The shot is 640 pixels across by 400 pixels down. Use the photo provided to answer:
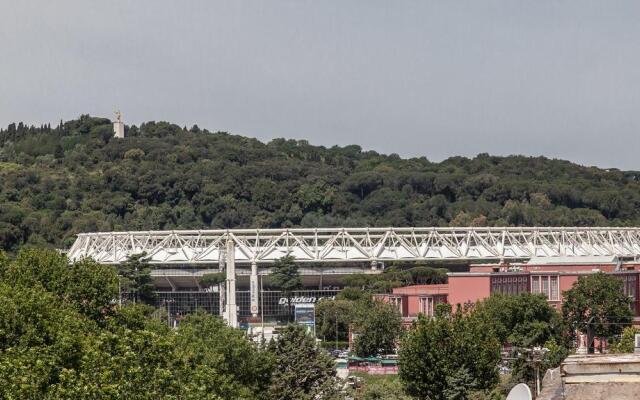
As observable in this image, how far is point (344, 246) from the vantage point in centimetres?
17450

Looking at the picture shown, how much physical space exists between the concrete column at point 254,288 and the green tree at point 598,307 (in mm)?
48437

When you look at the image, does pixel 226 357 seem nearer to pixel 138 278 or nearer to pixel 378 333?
pixel 378 333

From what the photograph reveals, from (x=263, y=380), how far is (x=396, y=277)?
85.8 meters

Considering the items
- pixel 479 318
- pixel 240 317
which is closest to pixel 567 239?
pixel 240 317

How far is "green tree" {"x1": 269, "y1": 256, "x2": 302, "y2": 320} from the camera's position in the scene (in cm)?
16662

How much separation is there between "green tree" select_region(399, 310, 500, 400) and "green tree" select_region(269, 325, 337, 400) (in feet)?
11.6

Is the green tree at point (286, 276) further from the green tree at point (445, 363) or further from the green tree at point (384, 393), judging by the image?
the green tree at point (445, 363)

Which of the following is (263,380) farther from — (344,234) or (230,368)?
(344,234)

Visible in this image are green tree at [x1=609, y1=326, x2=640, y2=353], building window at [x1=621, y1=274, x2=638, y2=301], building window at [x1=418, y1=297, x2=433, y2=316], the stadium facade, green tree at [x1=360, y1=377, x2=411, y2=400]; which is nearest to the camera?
green tree at [x1=360, y1=377, x2=411, y2=400]

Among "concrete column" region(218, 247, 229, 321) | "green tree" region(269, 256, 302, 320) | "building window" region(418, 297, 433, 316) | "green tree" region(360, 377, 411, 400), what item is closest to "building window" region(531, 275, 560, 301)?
"building window" region(418, 297, 433, 316)

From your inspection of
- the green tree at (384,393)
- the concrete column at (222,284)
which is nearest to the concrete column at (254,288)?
the concrete column at (222,284)

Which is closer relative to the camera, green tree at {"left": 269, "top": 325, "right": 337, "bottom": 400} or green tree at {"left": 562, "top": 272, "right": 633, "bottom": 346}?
green tree at {"left": 269, "top": 325, "right": 337, "bottom": 400}

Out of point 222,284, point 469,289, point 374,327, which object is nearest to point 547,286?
point 469,289

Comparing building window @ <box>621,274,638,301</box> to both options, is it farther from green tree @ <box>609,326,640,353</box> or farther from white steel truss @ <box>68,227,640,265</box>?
white steel truss @ <box>68,227,640,265</box>
